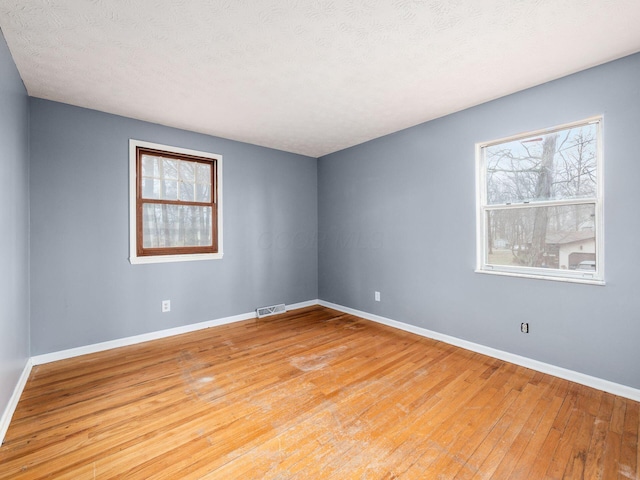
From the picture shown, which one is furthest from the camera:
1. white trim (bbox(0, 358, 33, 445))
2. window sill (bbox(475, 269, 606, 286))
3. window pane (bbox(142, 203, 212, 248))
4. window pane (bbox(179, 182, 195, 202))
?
window pane (bbox(179, 182, 195, 202))

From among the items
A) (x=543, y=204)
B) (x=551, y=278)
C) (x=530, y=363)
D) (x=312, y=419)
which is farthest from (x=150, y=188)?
(x=530, y=363)

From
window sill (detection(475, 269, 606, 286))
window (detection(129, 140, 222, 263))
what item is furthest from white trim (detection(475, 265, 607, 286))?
window (detection(129, 140, 222, 263))

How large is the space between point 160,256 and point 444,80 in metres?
3.49

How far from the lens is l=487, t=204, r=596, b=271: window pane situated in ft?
7.87

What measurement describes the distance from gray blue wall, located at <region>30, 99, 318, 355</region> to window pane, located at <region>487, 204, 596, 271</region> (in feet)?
10.0

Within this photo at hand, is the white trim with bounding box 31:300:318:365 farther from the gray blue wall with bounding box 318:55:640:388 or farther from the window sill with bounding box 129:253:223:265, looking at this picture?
the gray blue wall with bounding box 318:55:640:388

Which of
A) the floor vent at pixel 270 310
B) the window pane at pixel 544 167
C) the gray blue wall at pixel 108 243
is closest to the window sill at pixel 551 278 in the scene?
the window pane at pixel 544 167

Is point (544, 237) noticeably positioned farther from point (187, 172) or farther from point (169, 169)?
point (169, 169)

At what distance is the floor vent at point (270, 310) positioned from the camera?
4234 mm

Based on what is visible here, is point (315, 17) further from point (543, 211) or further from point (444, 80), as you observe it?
point (543, 211)

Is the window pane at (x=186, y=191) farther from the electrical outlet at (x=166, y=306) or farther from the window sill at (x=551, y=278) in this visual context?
the window sill at (x=551, y=278)

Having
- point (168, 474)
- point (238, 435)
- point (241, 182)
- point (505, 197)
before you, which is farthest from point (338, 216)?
point (168, 474)

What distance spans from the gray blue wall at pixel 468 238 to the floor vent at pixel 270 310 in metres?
0.80

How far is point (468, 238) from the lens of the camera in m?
3.08
